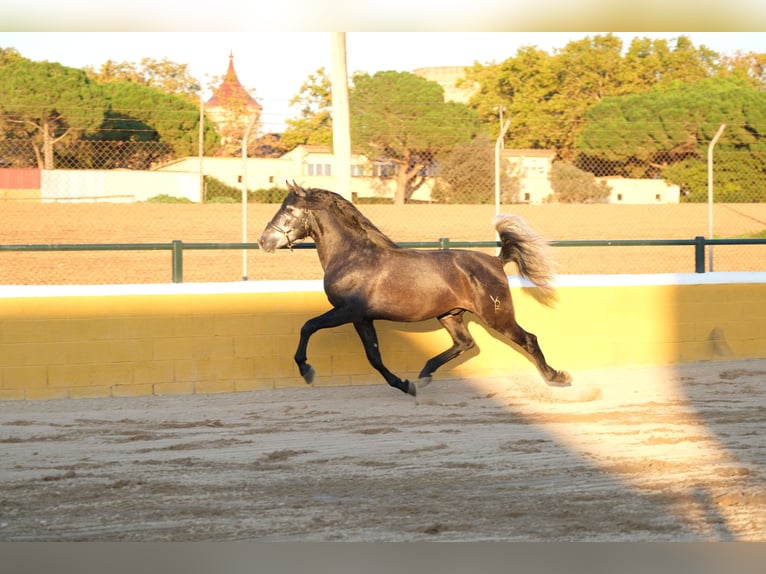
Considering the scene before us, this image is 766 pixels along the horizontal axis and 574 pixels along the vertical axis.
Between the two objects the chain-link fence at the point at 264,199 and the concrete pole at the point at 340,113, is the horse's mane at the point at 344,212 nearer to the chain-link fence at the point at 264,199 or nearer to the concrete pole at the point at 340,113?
the concrete pole at the point at 340,113

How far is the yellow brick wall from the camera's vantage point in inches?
324

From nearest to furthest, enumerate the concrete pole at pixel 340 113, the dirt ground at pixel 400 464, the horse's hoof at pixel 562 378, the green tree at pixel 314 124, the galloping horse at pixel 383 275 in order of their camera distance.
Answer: the dirt ground at pixel 400 464, the galloping horse at pixel 383 275, the horse's hoof at pixel 562 378, the concrete pole at pixel 340 113, the green tree at pixel 314 124

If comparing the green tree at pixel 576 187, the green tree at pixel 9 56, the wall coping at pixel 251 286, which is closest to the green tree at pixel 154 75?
the green tree at pixel 9 56

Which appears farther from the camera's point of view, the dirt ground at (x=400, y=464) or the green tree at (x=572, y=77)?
the green tree at (x=572, y=77)

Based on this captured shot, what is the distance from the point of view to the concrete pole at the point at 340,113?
1010 centimetres

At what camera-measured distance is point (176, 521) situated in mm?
4734

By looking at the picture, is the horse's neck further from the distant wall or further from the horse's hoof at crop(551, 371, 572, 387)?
the distant wall

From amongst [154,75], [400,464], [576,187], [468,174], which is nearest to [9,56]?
[154,75]

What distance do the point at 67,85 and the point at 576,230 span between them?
39.8 feet

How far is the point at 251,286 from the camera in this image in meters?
8.80

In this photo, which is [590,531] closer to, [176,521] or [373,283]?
[176,521]

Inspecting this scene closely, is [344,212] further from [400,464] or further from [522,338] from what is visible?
[400,464]

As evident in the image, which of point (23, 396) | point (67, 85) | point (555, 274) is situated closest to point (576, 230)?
point (67, 85)

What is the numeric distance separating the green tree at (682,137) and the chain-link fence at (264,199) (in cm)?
6
